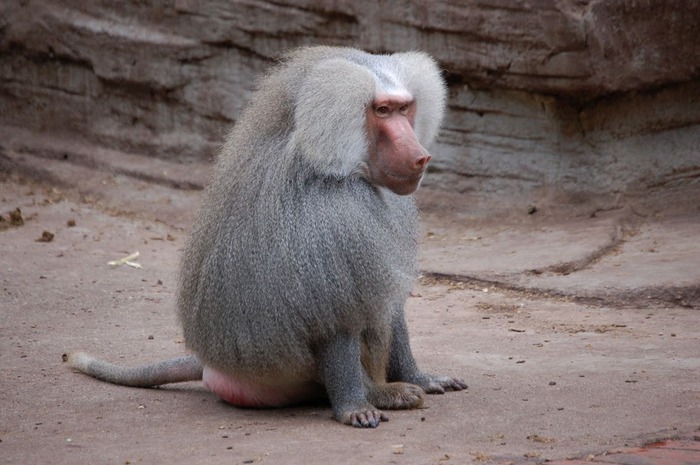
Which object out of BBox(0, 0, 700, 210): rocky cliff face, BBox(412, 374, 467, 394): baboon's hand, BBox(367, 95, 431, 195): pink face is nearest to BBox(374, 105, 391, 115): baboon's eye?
BBox(367, 95, 431, 195): pink face

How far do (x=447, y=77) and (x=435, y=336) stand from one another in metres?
2.64

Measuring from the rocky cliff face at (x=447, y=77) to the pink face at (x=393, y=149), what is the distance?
10.4ft

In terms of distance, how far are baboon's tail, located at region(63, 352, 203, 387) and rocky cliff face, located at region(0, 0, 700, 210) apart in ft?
11.0

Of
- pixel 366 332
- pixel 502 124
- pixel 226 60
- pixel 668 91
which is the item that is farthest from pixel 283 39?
pixel 366 332

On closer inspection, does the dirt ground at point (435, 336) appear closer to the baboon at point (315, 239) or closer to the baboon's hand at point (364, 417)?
the baboon's hand at point (364, 417)

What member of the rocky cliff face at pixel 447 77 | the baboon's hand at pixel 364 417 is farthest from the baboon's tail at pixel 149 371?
the rocky cliff face at pixel 447 77

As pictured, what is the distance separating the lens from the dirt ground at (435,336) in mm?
3383

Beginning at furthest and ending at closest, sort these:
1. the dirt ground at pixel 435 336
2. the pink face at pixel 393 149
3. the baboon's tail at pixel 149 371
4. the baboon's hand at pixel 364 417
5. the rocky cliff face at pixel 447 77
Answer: the rocky cliff face at pixel 447 77
the baboon's tail at pixel 149 371
the pink face at pixel 393 149
the baboon's hand at pixel 364 417
the dirt ground at pixel 435 336

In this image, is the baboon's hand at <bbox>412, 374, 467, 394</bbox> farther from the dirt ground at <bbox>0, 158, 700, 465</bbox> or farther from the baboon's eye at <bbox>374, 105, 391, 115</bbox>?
the baboon's eye at <bbox>374, 105, 391, 115</bbox>

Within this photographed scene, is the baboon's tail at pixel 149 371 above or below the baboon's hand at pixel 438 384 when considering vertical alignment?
below

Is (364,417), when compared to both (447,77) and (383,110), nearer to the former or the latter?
(383,110)

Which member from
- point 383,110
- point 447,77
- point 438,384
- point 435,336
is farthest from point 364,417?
point 447,77

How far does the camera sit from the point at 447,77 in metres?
7.16

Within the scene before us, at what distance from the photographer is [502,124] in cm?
709
